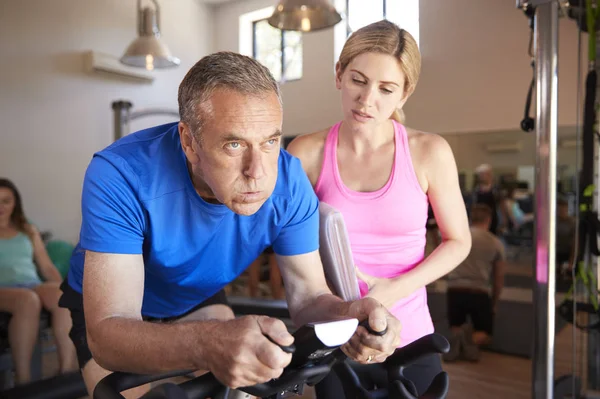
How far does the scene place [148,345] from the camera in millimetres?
762

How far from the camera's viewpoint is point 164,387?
61 centimetres

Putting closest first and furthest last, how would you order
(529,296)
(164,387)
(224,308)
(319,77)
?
(164,387) → (319,77) → (224,308) → (529,296)

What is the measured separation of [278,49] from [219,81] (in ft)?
1.75

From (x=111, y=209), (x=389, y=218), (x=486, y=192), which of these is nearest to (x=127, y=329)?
(x=111, y=209)

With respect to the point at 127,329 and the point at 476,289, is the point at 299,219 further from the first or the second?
the point at 476,289

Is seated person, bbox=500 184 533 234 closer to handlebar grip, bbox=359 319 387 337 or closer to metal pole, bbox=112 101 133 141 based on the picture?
handlebar grip, bbox=359 319 387 337

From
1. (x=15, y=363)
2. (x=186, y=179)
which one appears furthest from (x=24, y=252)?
(x=186, y=179)

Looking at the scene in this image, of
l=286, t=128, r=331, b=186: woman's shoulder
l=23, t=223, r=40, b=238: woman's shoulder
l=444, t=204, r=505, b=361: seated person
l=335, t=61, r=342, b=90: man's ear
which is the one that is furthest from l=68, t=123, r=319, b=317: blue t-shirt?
l=23, t=223, r=40, b=238: woman's shoulder

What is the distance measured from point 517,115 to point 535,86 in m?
0.12

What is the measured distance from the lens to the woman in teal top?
82.0 inches

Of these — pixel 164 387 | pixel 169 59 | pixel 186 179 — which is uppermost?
pixel 169 59

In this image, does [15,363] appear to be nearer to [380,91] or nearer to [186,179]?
[186,179]

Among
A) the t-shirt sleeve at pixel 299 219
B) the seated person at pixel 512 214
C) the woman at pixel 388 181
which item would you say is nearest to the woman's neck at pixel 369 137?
the woman at pixel 388 181

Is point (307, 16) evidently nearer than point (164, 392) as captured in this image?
No
